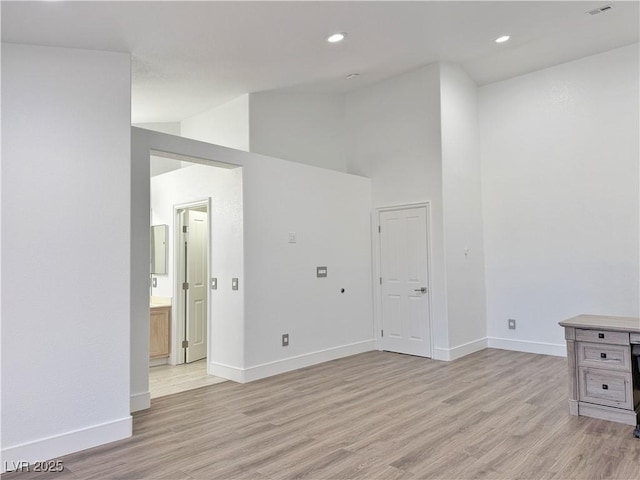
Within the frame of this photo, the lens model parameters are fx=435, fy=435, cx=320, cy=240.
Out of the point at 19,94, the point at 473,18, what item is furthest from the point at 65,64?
the point at 473,18

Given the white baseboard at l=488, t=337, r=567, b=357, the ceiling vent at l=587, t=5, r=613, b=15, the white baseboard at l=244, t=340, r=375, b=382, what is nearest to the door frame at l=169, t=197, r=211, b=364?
the white baseboard at l=244, t=340, r=375, b=382

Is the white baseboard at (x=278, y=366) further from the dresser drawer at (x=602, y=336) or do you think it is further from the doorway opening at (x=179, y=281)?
the dresser drawer at (x=602, y=336)

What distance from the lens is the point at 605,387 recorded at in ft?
11.4

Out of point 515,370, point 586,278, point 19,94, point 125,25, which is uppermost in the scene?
point 125,25

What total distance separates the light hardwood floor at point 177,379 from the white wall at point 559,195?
4083mm

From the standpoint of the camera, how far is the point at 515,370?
506 cm

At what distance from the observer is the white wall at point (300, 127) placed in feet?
18.9

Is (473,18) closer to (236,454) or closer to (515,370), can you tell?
(515,370)

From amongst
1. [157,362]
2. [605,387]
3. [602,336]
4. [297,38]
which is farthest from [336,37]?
[157,362]

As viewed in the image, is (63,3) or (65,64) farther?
(65,64)

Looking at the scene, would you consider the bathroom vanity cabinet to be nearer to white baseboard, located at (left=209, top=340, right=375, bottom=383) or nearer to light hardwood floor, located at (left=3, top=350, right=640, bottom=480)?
white baseboard, located at (left=209, top=340, right=375, bottom=383)

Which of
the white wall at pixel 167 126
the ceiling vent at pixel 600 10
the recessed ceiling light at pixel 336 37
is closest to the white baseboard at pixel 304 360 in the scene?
the recessed ceiling light at pixel 336 37

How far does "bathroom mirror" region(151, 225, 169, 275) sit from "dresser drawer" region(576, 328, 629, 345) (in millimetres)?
4915

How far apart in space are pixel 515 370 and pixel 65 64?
17.5ft
